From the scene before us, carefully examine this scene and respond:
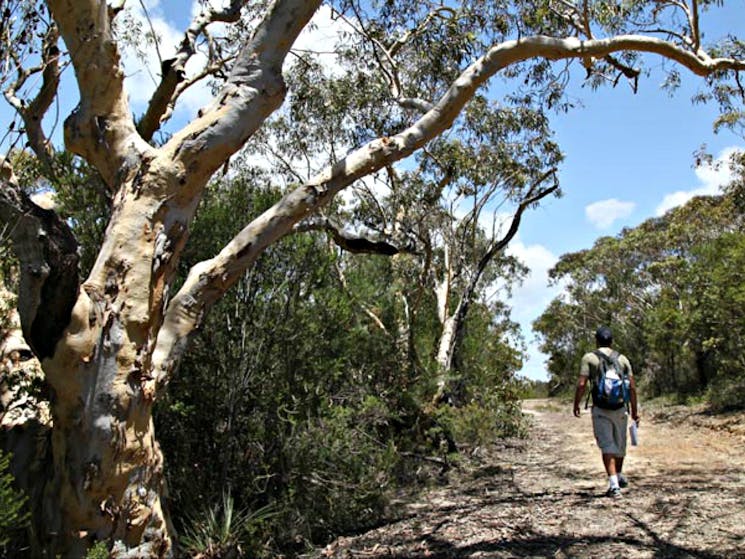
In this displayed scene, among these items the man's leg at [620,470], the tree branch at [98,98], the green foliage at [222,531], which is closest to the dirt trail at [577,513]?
the man's leg at [620,470]

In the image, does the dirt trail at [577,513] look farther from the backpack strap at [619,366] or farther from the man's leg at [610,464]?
the backpack strap at [619,366]

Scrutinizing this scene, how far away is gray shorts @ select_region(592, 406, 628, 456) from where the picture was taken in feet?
21.4

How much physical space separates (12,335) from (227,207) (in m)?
2.31

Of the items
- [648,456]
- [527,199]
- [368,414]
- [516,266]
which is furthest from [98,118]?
[516,266]

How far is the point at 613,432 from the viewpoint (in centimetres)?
656

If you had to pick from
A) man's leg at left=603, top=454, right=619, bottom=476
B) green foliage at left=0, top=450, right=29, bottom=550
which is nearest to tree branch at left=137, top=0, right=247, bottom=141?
green foliage at left=0, top=450, right=29, bottom=550

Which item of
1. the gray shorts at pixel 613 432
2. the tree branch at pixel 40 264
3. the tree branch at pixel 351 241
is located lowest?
the gray shorts at pixel 613 432

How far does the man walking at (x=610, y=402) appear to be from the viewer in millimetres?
6547

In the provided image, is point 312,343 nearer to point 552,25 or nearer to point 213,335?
point 213,335

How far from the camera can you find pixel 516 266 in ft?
78.4

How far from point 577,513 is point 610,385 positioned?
1261 millimetres

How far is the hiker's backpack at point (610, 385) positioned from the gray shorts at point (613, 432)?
74mm

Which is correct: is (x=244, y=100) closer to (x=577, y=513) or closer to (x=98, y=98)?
(x=98, y=98)

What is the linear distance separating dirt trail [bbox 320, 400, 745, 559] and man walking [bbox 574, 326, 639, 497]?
407mm
